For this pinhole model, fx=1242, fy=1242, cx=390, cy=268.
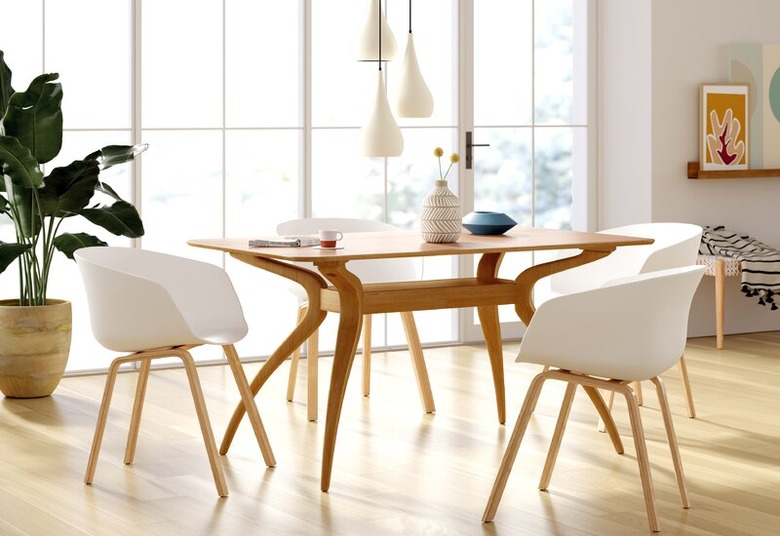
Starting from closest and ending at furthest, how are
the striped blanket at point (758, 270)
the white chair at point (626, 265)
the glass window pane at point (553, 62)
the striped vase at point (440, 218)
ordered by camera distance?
1. the striped vase at point (440, 218)
2. the white chair at point (626, 265)
3. the striped blanket at point (758, 270)
4. the glass window pane at point (553, 62)

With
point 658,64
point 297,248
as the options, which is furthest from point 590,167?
point 297,248

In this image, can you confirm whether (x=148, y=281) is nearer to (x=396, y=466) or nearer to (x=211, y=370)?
(x=396, y=466)

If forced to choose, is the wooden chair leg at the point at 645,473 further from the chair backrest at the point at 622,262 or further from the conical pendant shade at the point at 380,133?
the chair backrest at the point at 622,262

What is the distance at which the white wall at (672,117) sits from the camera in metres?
6.84

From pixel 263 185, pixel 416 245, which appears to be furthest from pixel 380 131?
pixel 263 185

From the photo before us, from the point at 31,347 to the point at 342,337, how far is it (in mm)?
1800

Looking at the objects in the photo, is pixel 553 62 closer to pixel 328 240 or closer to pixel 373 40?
pixel 373 40

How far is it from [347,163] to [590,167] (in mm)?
1423

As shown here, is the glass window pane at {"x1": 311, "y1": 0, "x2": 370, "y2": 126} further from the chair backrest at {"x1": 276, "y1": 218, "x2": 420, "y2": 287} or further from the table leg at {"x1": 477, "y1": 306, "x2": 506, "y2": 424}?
the table leg at {"x1": 477, "y1": 306, "x2": 506, "y2": 424}

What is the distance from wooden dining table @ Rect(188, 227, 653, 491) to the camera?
157 inches

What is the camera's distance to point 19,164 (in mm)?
4883

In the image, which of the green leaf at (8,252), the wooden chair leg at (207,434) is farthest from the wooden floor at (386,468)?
the green leaf at (8,252)

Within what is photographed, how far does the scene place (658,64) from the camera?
682cm

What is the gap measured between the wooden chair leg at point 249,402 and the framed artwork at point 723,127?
12.2ft
